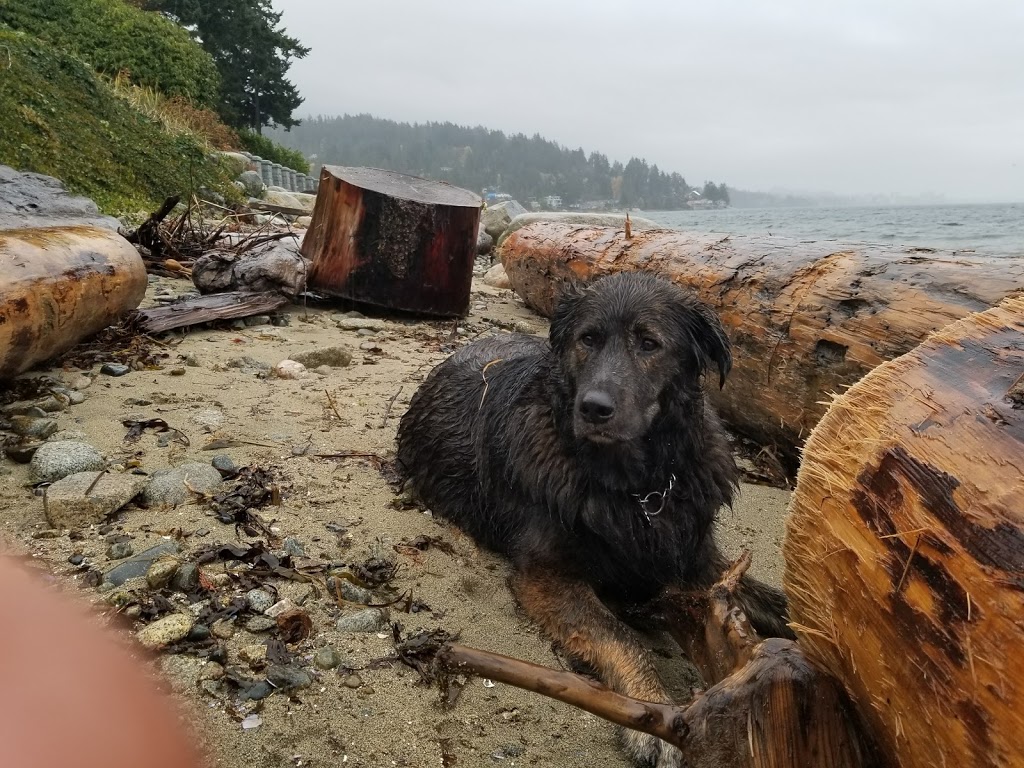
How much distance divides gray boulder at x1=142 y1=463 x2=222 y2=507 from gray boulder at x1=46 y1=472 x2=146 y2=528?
71mm

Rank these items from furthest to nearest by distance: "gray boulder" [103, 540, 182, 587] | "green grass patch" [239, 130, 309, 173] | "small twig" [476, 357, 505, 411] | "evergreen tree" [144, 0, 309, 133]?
"evergreen tree" [144, 0, 309, 133]
"green grass patch" [239, 130, 309, 173]
"small twig" [476, 357, 505, 411]
"gray boulder" [103, 540, 182, 587]

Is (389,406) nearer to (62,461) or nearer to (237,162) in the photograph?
(62,461)

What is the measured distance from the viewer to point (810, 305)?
4.56m

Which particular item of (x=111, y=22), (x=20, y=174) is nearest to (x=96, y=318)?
(x=20, y=174)

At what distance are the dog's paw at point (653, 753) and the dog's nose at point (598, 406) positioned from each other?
4.14 ft

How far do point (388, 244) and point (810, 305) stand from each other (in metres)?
5.13

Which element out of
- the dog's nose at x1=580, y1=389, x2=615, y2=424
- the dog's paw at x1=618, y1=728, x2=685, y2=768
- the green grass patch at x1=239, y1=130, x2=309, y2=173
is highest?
the green grass patch at x1=239, y1=130, x2=309, y2=173

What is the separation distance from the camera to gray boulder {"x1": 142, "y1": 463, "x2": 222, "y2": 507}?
141 inches

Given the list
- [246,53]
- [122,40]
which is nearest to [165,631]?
[122,40]

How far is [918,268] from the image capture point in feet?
13.4

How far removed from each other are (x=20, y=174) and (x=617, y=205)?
88.7 metres

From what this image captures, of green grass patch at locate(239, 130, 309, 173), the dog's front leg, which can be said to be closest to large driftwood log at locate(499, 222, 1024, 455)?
the dog's front leg

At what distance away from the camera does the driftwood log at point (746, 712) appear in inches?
69.9

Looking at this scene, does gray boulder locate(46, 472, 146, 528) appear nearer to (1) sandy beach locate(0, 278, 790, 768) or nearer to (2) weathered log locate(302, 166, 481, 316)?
(1) sandy beach locate(0, 278, 790, 768)
